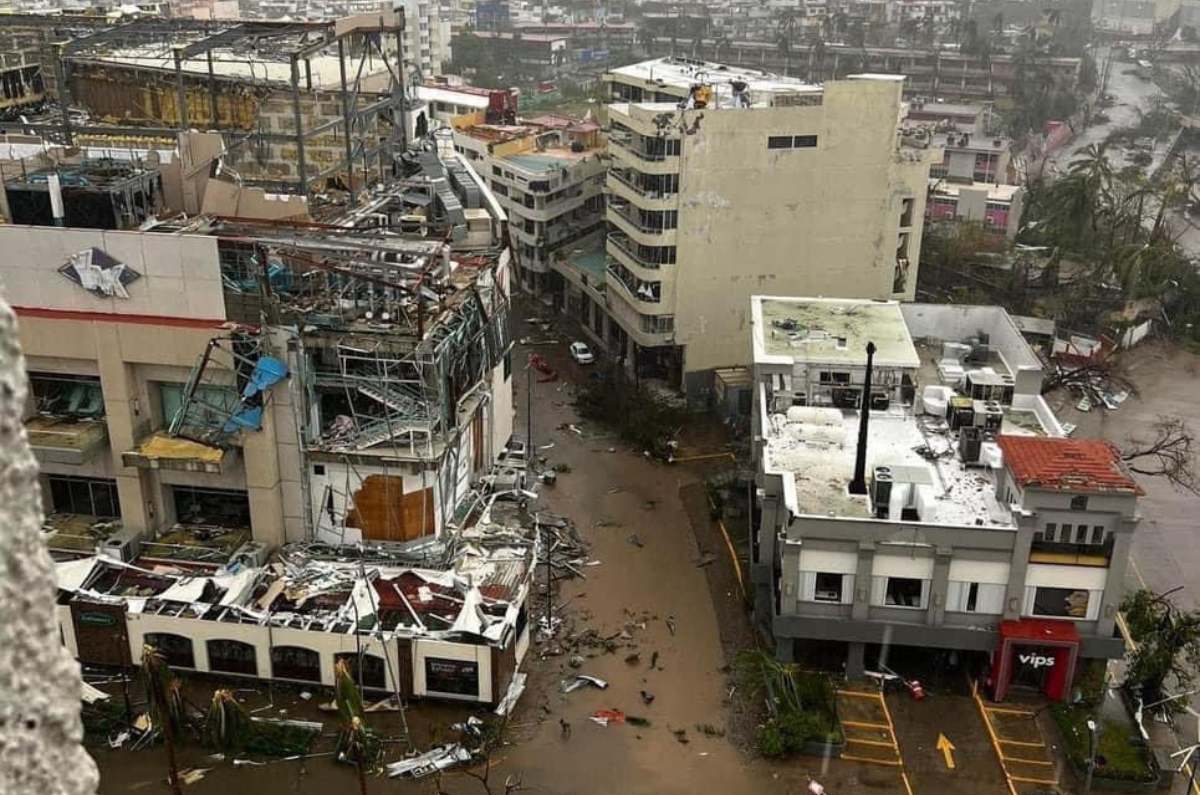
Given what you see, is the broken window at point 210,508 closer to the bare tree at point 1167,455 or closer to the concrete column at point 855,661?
the concrete column at point 855,661

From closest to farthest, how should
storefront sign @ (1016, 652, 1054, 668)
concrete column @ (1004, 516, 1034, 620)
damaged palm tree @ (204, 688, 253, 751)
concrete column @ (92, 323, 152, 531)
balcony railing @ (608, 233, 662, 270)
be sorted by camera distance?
damaged palm tree @ (204, 688, 253, 751)
concrete column @ (1004, 516, 1034, 620)
storefront sign @ (1016, 652, 1054, 668)
concrete column @ (92, 323, 152, 531)
balcony railing @ (608, 233, 662, 270)

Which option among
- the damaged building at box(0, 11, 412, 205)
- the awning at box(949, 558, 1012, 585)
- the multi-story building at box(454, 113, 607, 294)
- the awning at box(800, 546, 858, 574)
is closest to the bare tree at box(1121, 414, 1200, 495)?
the awning at box(949, 558, 1012, 585)

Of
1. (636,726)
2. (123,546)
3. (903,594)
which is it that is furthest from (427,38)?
(636,726)

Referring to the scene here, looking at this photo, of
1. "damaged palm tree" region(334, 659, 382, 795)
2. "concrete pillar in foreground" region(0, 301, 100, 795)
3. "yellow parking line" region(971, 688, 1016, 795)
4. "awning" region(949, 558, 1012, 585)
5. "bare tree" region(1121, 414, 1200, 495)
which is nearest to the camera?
"concrete pillar in foreground" region(0, 301, 100, 795)

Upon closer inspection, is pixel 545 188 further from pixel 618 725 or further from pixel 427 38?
pixel 427 38

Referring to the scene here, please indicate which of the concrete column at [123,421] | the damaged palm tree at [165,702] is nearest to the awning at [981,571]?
the damaged palm tree at [165,702]

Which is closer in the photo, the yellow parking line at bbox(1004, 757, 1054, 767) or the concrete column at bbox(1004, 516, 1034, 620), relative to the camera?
the yellow parking line at bbox(1004, 757, 1054, 767)

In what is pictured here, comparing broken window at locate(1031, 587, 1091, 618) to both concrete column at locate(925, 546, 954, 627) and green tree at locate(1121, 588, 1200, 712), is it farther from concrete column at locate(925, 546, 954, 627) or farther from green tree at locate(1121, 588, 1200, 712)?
green tree at locate(1121, 588, 1200, 712)
